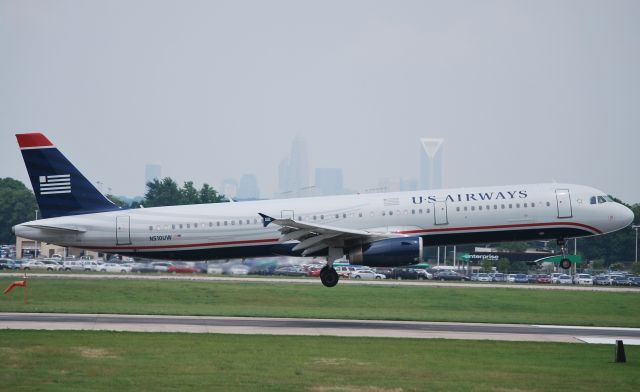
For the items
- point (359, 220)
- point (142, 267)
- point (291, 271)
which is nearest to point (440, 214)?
point (359, 220)

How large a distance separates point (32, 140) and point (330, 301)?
20.9m

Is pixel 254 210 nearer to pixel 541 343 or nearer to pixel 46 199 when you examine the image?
pixel 46 199

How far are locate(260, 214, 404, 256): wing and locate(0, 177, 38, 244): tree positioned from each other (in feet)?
380

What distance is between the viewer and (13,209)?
15825 cm

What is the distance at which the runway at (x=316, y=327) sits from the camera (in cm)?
4038

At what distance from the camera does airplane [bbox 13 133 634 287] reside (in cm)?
4478

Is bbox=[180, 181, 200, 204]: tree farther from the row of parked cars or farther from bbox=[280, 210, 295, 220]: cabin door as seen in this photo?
bbox=[280, 210, 295, 220]: cabin door

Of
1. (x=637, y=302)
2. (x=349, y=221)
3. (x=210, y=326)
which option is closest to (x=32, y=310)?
(x=210, y=326)

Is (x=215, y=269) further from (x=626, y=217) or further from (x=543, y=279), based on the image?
(x=543, y=279)

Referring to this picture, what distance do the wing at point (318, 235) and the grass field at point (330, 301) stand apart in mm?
6643

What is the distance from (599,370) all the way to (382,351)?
7.66 m

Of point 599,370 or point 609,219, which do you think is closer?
point 599,370

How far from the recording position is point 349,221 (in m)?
45.4

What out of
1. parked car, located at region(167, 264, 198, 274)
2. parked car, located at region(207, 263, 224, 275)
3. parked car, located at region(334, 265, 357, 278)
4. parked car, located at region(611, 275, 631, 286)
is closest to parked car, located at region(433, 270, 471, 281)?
parked car, located at region(334, 265, 357, 278)
